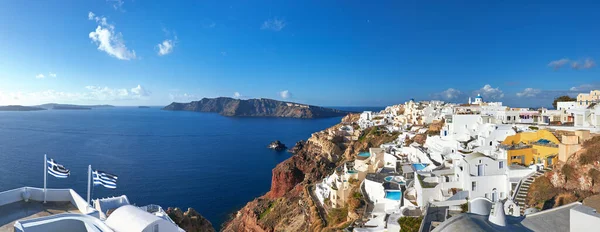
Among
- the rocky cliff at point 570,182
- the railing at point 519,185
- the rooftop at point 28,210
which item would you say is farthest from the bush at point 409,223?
the rooftop at point 28,210

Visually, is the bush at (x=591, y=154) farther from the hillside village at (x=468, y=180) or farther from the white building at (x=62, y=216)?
the white building at (x=62, y=216)

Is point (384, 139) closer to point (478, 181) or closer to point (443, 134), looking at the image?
point (443, 134)

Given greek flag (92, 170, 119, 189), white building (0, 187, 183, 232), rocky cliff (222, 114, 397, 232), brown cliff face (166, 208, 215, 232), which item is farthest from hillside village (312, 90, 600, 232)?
greek flag (92, 170, 119, 189)

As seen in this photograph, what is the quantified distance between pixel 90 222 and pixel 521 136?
22277mm

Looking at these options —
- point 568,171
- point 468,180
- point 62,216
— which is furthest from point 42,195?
point 568,171

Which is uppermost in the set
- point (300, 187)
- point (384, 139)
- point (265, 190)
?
point (384, 139)

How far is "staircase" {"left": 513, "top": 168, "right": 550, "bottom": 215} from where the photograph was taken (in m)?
14.0

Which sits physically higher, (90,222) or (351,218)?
(90,222)

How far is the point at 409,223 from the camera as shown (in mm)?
13117

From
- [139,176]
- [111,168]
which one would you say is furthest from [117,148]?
[139,176]

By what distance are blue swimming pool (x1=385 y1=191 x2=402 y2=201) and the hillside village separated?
0.06 m

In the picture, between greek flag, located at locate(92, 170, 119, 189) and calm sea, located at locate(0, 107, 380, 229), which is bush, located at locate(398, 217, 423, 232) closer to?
greek flag, located at locate(92, 170, 119, 189)

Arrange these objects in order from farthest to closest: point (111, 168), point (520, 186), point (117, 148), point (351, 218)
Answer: point (117, 148) < point (111, 168) < point (351, 218) < point (520, 186)

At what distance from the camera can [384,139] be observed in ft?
143
